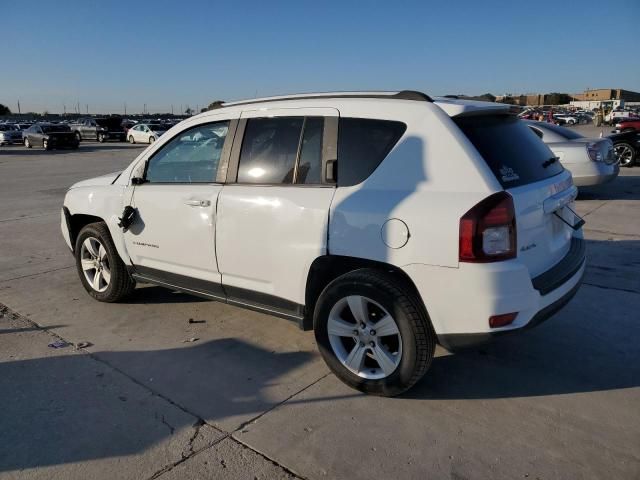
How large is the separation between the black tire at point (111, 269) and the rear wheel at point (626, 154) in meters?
14.9

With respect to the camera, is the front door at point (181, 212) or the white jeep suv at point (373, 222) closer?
the white jeep suv at point (373, 222)

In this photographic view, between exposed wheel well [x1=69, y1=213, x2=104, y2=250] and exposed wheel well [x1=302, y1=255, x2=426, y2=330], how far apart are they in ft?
8.82

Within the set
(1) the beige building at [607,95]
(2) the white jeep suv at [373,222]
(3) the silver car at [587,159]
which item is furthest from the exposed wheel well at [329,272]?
(1) the beige building at [607,95]

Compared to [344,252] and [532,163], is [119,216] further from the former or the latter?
[532,163]

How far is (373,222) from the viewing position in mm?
2992

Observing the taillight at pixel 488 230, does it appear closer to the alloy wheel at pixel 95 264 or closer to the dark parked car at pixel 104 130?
the alloy wheel at pixel 95 264

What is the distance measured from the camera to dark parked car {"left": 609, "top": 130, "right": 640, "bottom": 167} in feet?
48.4

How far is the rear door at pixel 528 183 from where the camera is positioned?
2.90 m

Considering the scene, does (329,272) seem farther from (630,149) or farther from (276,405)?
(630,149)

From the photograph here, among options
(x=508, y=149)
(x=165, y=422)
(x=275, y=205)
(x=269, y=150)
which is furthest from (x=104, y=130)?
(x=508, y=149)

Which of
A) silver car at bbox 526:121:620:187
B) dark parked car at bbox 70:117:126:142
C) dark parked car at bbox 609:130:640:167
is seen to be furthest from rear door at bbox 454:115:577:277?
dark parked car at bbox 70:117:126:142

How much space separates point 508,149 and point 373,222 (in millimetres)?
949

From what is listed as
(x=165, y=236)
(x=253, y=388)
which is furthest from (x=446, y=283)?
→ (x=165, y=236)

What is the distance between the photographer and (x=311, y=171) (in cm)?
339
